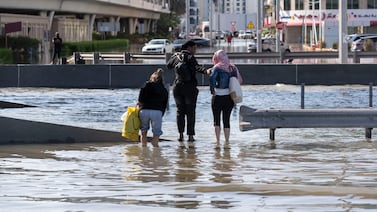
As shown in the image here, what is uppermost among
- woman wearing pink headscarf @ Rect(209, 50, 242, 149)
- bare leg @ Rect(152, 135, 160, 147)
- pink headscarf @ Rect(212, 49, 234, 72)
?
pink headscarf @ Rect(212, 49, 234, 72)

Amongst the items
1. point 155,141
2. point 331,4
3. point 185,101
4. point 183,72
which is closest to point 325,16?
point 331,4

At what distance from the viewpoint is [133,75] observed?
3316 cm

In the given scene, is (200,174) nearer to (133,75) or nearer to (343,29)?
(133,75)

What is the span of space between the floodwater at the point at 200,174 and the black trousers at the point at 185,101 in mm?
484

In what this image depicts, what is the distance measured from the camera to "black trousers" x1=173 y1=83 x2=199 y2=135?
16719mm

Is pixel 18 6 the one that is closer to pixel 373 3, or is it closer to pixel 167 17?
pixel 373 3

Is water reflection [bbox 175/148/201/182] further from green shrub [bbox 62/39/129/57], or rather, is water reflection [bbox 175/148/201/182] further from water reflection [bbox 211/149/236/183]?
green shrub [bbox 62/39/129/57]

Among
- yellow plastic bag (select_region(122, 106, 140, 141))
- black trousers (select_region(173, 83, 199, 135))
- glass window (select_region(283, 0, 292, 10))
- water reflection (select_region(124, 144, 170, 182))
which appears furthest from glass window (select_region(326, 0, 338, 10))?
yellow plastic bag (select_region(122, 106, 140, 141))

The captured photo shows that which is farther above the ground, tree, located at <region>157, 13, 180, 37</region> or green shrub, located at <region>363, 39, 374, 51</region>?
tree, located at <region>157, 13, 180, 37</region>

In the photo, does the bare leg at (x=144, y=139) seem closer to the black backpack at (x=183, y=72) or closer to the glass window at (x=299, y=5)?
the black backpack at (x=183, y=72)

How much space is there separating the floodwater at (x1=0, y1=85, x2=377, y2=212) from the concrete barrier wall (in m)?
11.7

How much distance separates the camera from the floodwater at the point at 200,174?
10.3 metres

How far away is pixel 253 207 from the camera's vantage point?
10000 mm

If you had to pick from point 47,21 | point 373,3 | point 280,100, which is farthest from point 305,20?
point 280,100
